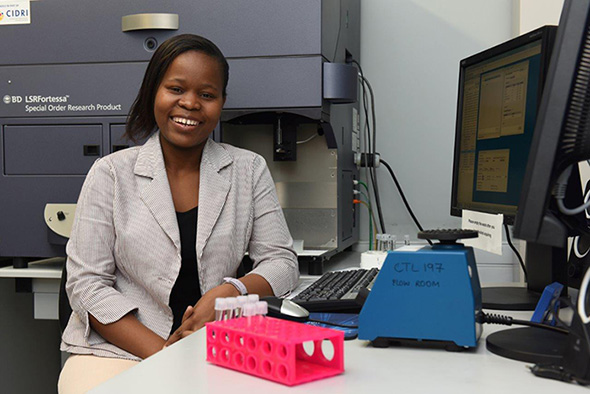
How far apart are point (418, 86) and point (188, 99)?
99 cm

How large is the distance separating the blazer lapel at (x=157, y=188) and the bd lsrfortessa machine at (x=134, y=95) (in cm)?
29

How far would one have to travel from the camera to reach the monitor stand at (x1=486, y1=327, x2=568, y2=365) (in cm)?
75

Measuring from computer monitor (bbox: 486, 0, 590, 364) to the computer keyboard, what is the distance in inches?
10.2

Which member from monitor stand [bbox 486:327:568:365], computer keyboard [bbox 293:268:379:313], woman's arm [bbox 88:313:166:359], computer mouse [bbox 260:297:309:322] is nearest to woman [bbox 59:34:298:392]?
woman's arm [bbox 88:313:166:359]

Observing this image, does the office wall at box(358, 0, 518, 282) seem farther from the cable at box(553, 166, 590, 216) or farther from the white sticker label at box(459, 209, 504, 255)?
the cable at box(553, 166, 590, 216)

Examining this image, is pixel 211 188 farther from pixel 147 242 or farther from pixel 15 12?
pixel 15 12

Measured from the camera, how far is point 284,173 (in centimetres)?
190

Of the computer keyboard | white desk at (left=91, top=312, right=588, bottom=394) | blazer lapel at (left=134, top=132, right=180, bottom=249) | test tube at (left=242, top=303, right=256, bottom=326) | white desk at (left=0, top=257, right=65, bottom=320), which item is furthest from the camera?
white desk at (left=0, top=257, right=65, bottom=320)

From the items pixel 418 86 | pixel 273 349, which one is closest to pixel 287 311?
pixel 273 349

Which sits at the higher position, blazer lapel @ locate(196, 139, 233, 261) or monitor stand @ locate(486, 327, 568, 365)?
blazer lapel @ locate(196, 139, 233, 261)

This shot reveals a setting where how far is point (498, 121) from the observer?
1.22 m

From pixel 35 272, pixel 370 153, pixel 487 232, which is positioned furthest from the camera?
pixel 370 153

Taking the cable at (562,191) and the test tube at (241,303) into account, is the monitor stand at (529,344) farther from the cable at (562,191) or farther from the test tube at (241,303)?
the test tube at (241,303)

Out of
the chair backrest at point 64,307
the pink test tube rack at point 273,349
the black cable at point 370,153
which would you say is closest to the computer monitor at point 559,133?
the pink test tube rack at point 273,349
